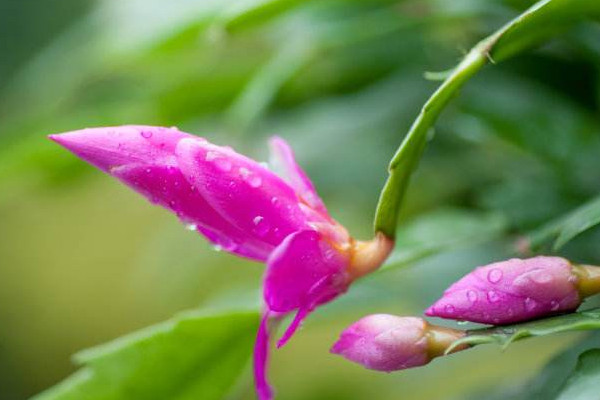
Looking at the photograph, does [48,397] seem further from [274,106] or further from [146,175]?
[274,106]

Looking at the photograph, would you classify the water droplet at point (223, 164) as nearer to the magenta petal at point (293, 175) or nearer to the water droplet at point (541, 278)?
the magenta petal at point (293, 175)

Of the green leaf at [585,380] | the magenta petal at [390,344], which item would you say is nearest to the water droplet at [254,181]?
the magenta petal at [390,344]

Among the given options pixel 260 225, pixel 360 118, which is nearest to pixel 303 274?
pixel 260 225

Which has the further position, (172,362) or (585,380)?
(172,362)

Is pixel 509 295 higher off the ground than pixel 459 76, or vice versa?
pixel 459 76

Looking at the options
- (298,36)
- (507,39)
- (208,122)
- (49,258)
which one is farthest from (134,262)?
(507,39)

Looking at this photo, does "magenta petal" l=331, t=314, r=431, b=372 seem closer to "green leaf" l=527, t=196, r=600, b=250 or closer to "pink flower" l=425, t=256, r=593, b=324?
"pink flower" l=425, t=256, r=593, b=324

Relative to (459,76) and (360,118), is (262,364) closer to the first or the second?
(459,76)
